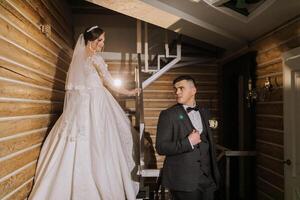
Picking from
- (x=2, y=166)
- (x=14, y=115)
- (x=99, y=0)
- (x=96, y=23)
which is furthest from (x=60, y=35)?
(x=2, y=166)

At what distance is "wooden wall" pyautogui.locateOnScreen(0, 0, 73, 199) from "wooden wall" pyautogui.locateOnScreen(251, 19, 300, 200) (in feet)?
8.43

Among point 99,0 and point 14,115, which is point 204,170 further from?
point 99,0

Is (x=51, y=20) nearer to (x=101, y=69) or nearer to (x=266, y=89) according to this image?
(x=101, y=69)

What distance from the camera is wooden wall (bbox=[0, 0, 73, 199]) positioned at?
204cm

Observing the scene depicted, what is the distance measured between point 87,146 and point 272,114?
2113 mm

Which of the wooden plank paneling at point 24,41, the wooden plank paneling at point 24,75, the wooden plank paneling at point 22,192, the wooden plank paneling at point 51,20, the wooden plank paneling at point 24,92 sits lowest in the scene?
A: the wooden plank paneling at point 22,192

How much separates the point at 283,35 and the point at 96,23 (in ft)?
10.5

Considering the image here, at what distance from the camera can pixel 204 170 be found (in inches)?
89.0

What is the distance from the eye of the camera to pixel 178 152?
2.13 meters

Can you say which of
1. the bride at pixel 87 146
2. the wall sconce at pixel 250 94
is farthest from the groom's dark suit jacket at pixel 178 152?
the wall sconce at pixel 250 94

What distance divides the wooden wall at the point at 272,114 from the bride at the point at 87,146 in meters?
1.58

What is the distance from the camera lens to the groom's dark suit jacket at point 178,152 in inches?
84.8

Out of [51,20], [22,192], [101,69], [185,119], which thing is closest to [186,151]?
[185,119]

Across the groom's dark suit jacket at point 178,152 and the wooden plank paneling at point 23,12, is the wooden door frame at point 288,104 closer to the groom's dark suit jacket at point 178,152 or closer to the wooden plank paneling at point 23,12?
the groom's dark suit jacket at point 178,152
